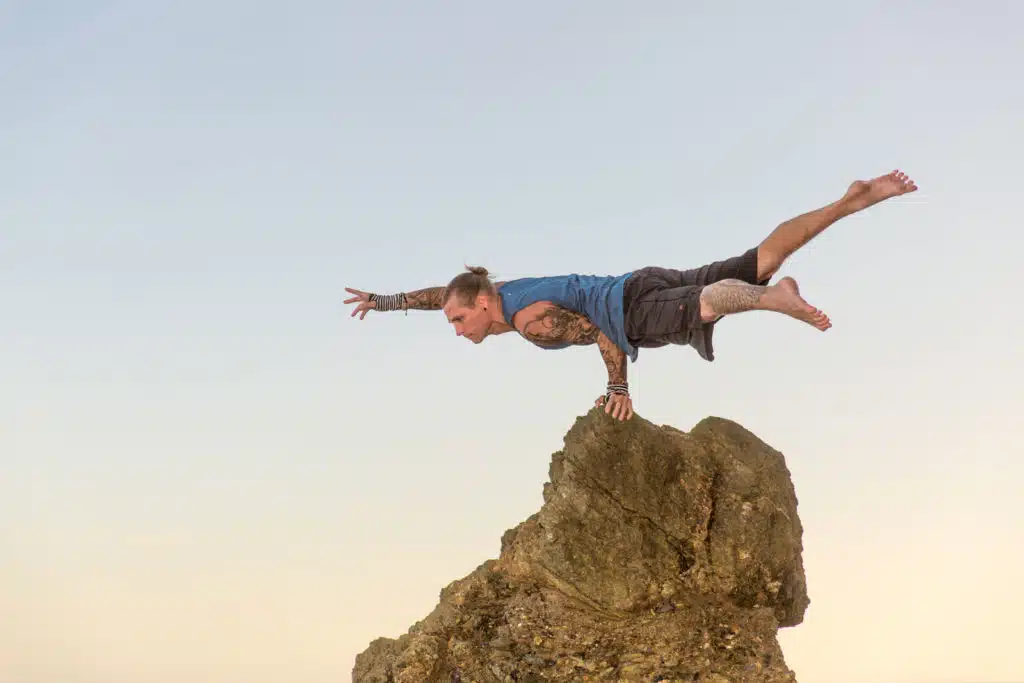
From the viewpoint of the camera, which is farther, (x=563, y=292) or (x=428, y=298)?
(x=428, y=298)

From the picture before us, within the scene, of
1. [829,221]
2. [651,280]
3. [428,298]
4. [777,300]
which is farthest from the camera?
[428,298]

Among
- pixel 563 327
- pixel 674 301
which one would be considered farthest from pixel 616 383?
pixel 674 301

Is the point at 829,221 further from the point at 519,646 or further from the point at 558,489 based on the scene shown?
the point at 519,646

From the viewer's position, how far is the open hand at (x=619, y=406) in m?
7.82

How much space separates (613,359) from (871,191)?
7.21 feet

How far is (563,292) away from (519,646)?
2658 millimetres

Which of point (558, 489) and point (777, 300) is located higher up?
point (777, 300)

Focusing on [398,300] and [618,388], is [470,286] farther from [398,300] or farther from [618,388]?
[618,388]

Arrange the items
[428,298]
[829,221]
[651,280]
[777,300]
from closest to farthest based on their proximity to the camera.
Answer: [777,300], [829,221], [651,280], [428,298]

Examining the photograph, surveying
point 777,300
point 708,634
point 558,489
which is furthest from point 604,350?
point 708,634

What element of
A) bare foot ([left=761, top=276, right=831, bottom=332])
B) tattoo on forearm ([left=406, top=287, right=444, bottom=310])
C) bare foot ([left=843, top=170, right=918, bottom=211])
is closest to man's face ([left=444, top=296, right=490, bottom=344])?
tattoo on forearm ([left=406, top=287, right=444, bottom=310])

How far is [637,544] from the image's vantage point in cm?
759

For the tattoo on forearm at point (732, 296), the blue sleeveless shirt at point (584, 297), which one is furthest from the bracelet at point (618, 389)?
the tattoo on forearm at point (732, 296)

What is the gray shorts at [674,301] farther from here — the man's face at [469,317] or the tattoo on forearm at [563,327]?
the man's face at [469,317]
